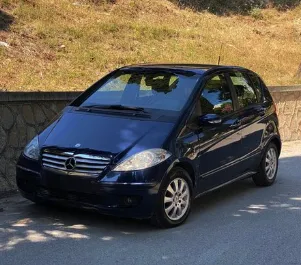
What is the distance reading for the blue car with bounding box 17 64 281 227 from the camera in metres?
5.04

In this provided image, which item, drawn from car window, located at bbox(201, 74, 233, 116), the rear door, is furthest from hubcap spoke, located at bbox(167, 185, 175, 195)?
the rear door

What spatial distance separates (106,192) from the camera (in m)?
4.98

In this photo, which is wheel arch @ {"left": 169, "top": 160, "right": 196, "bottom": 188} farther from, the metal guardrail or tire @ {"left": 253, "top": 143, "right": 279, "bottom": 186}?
the metal guardrail

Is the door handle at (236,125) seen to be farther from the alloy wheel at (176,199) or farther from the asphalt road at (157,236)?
the alloy wheel at (176,199)

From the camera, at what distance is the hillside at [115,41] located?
13.1 m

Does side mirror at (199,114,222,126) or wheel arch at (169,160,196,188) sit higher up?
side mirror at (199,114,222,126)

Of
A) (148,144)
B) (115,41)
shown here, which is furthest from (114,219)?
(115,41)

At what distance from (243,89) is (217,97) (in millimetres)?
876

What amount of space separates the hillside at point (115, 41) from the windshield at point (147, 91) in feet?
17.5

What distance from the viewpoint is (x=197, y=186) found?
5.75 m

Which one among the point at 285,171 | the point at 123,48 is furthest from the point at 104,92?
the point at 123,48

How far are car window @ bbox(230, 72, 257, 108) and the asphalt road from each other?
4.44 ft

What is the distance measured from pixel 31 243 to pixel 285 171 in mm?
5208

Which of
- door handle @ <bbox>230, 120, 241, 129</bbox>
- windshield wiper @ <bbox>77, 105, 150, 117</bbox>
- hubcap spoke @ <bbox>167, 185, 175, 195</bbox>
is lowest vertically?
hubcap spoke @ <bbox>167, 185, 175, 195</bbox>
